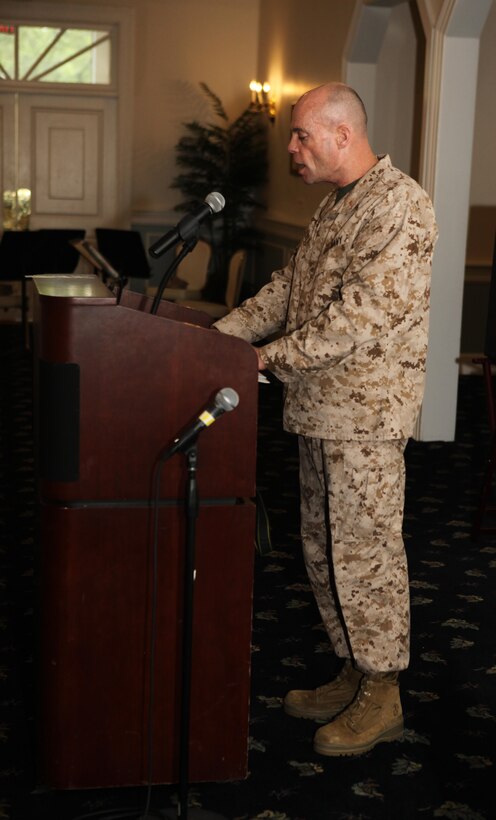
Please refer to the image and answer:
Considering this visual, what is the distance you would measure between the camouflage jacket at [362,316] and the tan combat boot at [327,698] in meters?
0.76

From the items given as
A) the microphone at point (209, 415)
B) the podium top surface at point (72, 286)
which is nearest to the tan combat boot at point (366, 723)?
the microphone at point (209, 415)

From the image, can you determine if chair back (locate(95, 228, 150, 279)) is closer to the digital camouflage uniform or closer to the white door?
the white door

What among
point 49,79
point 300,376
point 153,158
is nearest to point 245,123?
point 153,158

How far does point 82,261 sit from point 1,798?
9.30 m

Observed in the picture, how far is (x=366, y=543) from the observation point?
2.80 m

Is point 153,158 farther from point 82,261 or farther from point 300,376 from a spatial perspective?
point 300,376

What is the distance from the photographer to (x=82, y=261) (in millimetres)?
11469

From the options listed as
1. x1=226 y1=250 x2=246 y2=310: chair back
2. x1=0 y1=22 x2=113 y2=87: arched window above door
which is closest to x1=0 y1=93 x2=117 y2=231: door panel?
x1=0 y1=22 x2=113 y2=87: arched window above door

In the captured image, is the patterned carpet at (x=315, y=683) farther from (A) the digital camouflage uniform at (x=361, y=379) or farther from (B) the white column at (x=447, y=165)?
(B) the white column at (x=447, y=165)

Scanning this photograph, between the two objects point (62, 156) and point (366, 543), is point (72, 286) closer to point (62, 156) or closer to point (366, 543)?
point (366, 543)

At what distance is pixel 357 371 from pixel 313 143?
0.57 meters

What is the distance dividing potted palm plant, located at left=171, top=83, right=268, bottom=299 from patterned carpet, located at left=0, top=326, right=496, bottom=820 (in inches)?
242

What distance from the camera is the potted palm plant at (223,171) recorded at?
11.2 m

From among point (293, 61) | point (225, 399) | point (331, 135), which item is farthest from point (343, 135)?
point (293, 61)
